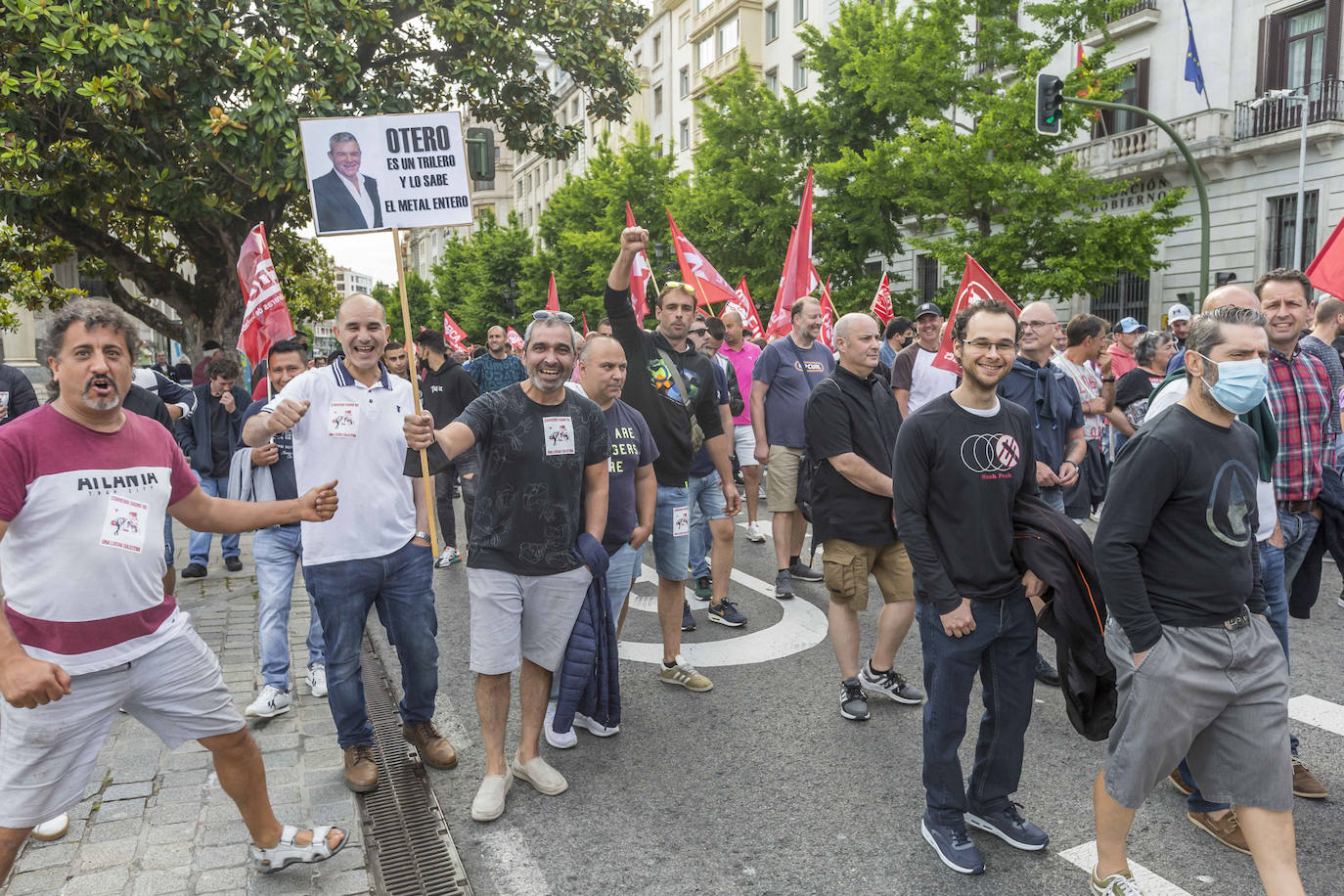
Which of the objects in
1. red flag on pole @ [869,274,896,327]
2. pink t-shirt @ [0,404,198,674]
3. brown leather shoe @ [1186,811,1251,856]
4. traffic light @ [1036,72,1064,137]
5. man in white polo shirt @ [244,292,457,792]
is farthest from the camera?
traffic light @ [1036,72,1064,137]

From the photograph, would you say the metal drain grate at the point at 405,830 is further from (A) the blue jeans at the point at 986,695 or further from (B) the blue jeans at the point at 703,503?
(B) the blue jeans at the point at 703,503

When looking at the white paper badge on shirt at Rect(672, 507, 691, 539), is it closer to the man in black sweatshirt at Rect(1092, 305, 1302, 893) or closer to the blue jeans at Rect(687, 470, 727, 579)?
the blue jeans at Rect(687, 470, 727, 579)

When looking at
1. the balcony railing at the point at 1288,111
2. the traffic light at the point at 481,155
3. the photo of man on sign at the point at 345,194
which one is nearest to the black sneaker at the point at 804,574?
the traffic light at the point at 481,155

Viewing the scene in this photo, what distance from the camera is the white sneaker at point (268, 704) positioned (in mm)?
Answer: 4797

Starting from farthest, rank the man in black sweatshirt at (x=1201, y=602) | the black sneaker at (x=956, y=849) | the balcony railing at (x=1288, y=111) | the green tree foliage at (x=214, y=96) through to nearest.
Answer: the balcony railing at (x=1288, y=111) < the green tree foliage at (x=214, y=96) < the black sneaker at (x=956, y=849) < the man in black sweatshirt at (x=1201, y=602)

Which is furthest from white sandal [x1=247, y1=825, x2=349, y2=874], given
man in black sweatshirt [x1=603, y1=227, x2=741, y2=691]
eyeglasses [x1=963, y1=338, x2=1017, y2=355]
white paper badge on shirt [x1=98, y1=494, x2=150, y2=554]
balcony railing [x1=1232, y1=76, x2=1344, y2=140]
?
balcony railing [x1=1232, y1=76, x2=1344, y2=140]

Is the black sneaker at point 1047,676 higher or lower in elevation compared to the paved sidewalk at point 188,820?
lower

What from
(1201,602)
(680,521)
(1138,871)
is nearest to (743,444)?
(680,521)

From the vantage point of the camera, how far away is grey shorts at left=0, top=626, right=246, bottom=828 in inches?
108

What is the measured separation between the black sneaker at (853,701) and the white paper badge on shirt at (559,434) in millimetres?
1918

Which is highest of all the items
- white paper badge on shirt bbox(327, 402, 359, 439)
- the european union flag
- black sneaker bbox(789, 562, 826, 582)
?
the european union flag

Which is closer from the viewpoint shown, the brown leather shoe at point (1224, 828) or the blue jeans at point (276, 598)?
the brown leather shoe at point (1224, 828)

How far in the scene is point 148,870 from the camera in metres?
3.32

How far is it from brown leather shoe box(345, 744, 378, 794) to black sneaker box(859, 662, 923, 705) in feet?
7.85
